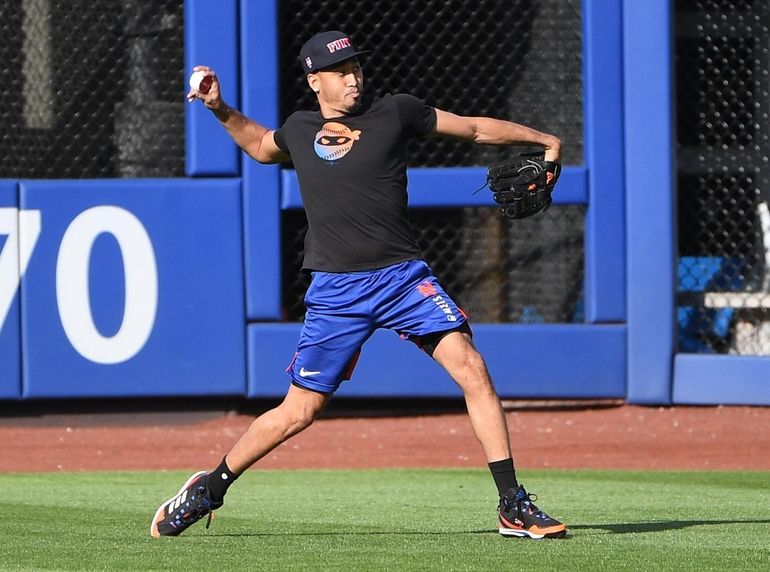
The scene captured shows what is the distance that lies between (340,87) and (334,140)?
0.67 feet

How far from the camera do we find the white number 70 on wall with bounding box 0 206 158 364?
31.5 ft

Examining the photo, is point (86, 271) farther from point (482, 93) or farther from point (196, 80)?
point (196, 80)

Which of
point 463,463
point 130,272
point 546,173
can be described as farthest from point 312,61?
point 130,272

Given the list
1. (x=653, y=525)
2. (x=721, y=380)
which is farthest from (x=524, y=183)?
(x=721, y=380)

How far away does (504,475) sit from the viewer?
503cm

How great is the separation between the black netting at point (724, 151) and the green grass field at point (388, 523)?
8.75ft

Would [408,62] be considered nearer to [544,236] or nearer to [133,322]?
[544,236]

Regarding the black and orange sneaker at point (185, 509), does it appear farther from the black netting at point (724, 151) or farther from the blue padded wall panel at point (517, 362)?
the black netting at point (724, 151)

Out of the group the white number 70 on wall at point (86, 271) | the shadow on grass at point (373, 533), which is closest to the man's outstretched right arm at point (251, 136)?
the shadow on grass at point (373, 533)

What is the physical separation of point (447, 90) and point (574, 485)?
385 centimetres

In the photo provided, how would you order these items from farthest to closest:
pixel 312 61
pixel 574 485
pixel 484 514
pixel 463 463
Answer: pixel 463 463 < pixel 574 485 < pixel 484 514 < pixel 312 61

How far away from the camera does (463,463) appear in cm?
830

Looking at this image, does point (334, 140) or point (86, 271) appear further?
point (86, 271)

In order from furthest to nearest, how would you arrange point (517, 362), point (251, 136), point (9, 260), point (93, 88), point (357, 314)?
point (93, 88) → point (517, 362) → point (9, 260) → point (251, 136) → point (357, 314)
